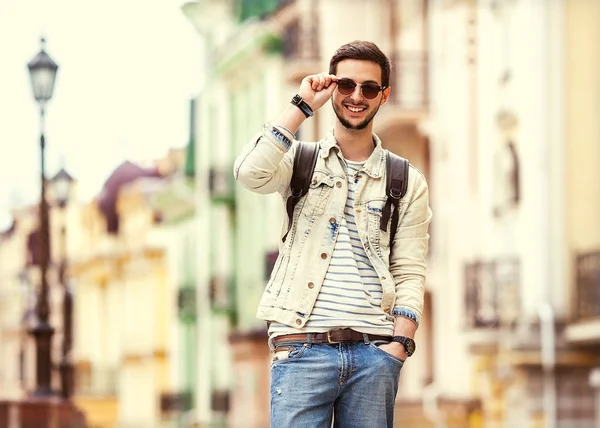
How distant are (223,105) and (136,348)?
17751 mm

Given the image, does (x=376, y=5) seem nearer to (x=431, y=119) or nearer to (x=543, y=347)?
(x=431, y=119)

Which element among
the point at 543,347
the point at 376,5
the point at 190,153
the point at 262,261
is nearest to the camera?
the point at 543,347

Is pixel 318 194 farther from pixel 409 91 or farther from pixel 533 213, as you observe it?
pixel 409 91

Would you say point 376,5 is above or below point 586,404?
above

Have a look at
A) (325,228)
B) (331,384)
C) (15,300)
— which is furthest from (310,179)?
(15,300)

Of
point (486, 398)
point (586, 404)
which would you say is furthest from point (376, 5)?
point (586, 404)

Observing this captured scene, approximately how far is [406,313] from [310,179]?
1.82 feet

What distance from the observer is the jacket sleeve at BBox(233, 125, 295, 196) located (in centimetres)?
652

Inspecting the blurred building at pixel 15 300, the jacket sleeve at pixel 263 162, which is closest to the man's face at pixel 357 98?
the jacket sleeve at pixel 263 162

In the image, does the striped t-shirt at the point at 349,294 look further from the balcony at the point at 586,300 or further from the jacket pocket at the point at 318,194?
the balcony at the point at 586,300

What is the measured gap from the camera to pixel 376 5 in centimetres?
4019

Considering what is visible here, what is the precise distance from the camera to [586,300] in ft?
96.1

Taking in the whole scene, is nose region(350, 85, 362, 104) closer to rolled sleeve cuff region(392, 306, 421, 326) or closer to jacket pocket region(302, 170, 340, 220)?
jacket pocket region(302, 170, 340, 220)

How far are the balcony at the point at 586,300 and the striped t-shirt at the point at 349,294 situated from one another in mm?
22193
